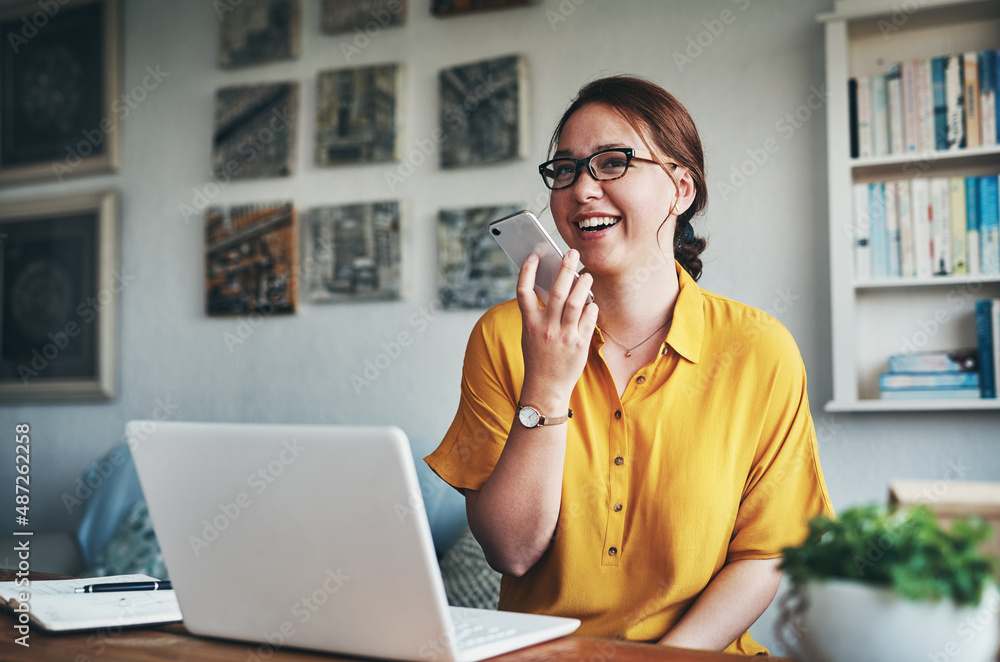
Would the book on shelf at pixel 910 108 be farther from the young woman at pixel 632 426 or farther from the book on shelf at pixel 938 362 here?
the young woman at pixel 632 426

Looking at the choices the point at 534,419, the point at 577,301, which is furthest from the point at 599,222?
the point at 534,419

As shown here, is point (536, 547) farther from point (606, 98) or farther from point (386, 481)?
point (606, 98)

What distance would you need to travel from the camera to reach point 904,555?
547mm

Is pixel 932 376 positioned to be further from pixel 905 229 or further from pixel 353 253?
pixel 353 253

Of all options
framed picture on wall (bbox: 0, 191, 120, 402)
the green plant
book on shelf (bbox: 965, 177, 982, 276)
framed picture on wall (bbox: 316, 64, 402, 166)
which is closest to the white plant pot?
the green plant

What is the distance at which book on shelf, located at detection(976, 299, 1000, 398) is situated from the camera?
6.55 feet

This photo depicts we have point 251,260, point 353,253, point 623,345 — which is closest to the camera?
point 623,345

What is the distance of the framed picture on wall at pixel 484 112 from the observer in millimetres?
2504

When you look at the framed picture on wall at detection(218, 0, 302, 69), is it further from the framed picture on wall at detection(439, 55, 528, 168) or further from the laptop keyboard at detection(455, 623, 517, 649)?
the laptop keyboard at detection(455, 623, 517, 649)

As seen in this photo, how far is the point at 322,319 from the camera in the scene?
2756mm

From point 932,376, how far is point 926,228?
1.25 ft

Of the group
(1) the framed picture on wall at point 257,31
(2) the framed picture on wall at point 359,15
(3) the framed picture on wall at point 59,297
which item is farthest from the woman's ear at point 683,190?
(3) the framed picture on wall at point 59,297

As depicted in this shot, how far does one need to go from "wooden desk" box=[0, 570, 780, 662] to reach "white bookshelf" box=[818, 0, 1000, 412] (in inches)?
60.1

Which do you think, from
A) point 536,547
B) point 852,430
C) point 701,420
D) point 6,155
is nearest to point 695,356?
point 701,420
